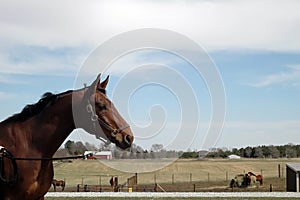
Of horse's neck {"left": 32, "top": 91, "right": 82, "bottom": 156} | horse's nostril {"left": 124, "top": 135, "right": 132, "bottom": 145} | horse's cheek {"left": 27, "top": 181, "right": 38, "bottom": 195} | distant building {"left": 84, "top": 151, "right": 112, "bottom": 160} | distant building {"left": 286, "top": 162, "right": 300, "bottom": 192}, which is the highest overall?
horse's neck {"left": 32, "top": 91, "right": 82, "bottom": 156}

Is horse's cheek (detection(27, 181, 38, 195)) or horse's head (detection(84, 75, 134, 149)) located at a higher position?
horse's head (detection(84, 75, 134, 149))

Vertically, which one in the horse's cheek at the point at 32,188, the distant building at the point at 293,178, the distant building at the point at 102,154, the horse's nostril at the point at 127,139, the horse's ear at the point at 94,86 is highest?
the horse's ear at the point at 94,86

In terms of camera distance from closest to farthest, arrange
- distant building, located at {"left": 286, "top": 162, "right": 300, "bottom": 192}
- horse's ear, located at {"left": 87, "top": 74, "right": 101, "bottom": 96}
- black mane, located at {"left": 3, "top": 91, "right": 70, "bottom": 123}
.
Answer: horse's ear, located at {"left": 87, "top": 74, "right": 101, "bottom": 96}
black mane, located at {"left": 3, "top": 91, "right": 70, "bottom": 123}
distant building, located at {"left": 286, "top": 162, "right": 300, "bottom": 192}

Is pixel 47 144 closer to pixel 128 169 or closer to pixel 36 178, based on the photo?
pixel 36 178

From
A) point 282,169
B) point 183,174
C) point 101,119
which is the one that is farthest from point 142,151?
point 282,169

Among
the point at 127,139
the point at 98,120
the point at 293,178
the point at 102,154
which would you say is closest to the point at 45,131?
the point at 98,120

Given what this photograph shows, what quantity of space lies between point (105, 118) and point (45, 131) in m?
1.05

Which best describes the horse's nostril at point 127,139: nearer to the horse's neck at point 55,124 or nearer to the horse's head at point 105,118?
the horse's head at point 105,118

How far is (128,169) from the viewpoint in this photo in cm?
937

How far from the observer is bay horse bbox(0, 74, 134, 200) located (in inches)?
309

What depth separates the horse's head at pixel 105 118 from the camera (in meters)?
7.85

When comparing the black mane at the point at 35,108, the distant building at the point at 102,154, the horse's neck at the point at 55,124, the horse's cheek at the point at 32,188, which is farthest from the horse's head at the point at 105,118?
the horse's cheek at the point at 32,188

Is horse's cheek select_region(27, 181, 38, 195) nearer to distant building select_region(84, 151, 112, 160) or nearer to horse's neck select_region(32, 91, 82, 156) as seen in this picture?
horse's neck select_region(32, 91, 82, 156)

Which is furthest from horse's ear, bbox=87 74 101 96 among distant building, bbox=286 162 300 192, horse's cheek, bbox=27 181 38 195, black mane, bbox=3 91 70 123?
distant building, bbox=286 162 300 192
